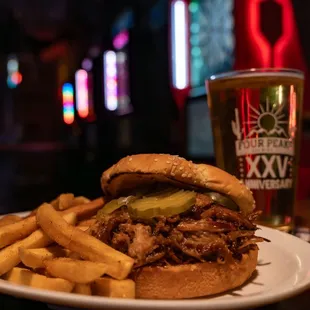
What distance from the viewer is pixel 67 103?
19.0 m

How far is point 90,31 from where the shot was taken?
50.2 feet

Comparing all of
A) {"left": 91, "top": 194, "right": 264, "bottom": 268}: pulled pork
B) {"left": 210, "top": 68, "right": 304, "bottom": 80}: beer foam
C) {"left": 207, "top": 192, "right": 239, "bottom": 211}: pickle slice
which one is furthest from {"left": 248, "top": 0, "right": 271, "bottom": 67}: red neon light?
{"left": 91, "top": 194, "right": 264, "bottom": 268}: pulled pork

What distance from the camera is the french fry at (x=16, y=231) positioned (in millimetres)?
1450

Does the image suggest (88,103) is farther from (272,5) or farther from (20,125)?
(272,5)

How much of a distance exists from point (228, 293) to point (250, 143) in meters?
0.65

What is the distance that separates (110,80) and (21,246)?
13279mm

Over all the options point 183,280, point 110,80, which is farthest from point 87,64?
point 183,280

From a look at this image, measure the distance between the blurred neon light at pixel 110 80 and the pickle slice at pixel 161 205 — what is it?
12.8 meters

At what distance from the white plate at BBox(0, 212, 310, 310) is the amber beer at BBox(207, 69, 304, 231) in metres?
0.15

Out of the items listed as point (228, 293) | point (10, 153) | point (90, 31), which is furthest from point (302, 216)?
point (90, 31)

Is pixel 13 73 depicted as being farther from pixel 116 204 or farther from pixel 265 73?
pixel 116 204

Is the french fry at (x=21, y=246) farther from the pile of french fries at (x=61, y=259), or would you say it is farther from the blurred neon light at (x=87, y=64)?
the blurred neon light at (x=87, y=64)

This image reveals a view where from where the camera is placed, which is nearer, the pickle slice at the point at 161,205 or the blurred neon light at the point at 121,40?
the pickle slice at the point at 161,205

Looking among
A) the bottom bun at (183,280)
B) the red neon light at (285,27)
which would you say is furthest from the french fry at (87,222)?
the red neon light at (285,27)
